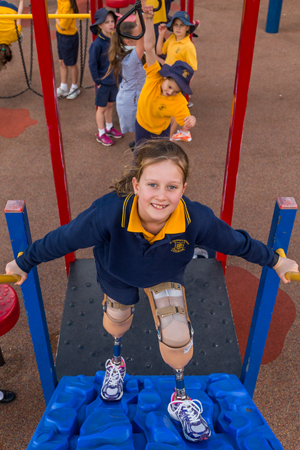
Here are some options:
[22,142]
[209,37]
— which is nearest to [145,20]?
[22,142]

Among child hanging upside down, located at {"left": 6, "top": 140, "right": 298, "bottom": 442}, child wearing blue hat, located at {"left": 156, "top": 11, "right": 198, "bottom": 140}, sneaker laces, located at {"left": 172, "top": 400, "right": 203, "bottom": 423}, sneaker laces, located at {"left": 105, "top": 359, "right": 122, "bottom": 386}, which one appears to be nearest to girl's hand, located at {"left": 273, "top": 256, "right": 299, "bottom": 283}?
child hanging upside down, located at {"left": 6, "top": 140, "right": 298, "bottom": 442}

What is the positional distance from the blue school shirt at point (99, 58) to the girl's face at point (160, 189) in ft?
7.64

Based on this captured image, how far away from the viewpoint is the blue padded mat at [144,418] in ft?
4.17

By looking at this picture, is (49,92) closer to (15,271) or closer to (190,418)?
(15,271)

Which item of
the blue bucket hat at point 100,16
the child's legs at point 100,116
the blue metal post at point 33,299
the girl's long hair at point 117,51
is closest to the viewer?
the blue metal post at point 33,299

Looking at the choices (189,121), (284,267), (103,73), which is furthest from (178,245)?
(103,73)

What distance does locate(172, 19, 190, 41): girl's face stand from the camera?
328cm

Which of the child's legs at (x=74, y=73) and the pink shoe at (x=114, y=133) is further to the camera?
the child's legs at (x=74, y=73)

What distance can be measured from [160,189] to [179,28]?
2628mm

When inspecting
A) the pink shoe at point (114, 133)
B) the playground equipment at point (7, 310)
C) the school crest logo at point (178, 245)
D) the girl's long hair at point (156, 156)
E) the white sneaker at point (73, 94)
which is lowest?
the pink shoe at point (114, 133)

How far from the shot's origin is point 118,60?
2793 mm

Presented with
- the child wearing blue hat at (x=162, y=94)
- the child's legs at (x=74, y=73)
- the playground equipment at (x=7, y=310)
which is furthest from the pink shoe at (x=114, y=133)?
the playground equipment at (x=7, y=310)

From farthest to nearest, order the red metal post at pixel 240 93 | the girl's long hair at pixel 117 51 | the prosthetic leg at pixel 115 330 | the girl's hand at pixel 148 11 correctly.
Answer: the girl's long hair at pixel 117 51
the girl's hand at pixel 148 11
the red metal post at pixel 240 93
the prosthetic leg at pixel 115 330

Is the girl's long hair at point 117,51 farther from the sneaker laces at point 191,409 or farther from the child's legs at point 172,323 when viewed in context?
the sneaker laces at point 191,409
